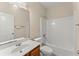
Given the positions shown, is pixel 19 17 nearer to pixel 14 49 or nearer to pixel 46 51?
pixel 14 49

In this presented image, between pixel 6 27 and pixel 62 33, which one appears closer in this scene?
pixel 6 27

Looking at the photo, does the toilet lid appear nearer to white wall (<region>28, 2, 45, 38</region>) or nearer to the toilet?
the toilet

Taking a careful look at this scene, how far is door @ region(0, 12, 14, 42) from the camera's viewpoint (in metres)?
1.44

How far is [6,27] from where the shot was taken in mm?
1496

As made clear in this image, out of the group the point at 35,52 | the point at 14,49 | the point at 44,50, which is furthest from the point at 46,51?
the point at 14,49

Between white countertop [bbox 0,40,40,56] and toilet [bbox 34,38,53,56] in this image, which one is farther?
toilet [bbox 34,38,53,56]

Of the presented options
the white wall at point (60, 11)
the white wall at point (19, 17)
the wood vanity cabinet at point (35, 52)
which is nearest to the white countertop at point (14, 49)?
the wood vanity cabinet at point (35, 52)

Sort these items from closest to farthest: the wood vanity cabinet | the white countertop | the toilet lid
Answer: the white countertop < the wood vanity cabinet < the toilet lid

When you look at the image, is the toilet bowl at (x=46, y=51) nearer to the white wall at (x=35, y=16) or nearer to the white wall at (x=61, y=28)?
the white wall at (x=61, y=28)

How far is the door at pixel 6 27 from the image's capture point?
144 cm

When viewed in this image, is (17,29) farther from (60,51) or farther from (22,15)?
(60,51)

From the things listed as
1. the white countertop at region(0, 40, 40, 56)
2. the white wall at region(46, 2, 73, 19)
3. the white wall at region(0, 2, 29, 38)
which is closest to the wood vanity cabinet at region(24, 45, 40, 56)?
the white countertop at region(0, 40, 40, 56)

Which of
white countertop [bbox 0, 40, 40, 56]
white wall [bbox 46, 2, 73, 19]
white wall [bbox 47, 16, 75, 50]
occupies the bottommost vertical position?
white countertop [bbox 0, 40, 40, 56]

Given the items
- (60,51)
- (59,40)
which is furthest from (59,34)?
(60,51)
